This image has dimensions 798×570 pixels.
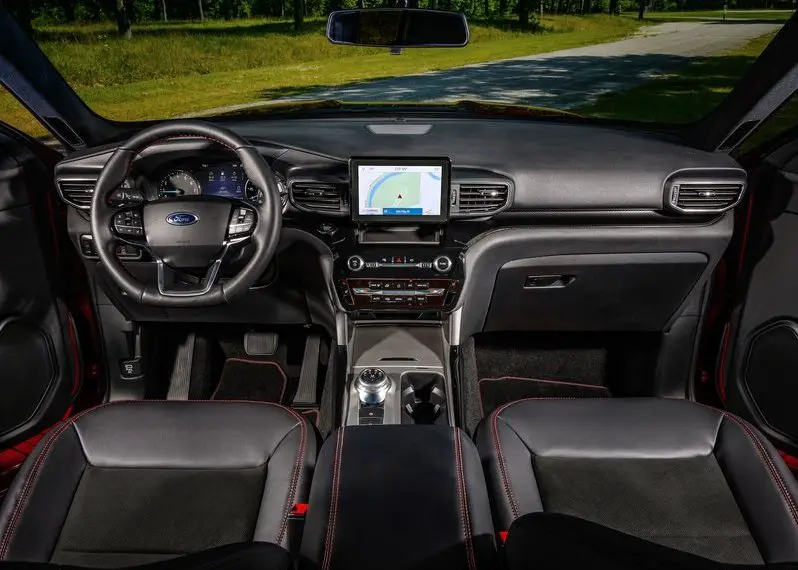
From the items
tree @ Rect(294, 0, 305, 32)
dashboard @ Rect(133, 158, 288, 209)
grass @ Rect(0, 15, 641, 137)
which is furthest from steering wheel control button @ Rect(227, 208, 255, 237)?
tree @ Rect(294, 0, 305, 32)

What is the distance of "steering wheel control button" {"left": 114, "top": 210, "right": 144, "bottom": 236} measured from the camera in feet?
7.41

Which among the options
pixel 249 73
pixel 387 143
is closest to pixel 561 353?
pixel 387 143

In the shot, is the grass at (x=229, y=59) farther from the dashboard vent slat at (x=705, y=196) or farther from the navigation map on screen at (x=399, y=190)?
the dashboard vent slat at (x=705, y=196)

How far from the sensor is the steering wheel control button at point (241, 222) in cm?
225

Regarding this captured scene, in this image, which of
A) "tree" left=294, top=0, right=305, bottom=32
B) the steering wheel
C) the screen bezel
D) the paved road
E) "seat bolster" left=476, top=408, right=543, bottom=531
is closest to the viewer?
"seat bolster" left=476, top=408, right=543, bottom=531

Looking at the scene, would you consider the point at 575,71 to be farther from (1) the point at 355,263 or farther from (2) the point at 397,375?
(2) the point at 397,375

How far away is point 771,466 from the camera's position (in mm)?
1900

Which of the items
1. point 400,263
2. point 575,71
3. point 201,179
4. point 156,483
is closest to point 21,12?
point 201,179

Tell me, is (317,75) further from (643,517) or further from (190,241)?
(643,517)

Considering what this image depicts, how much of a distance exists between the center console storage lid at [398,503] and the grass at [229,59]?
200 cm

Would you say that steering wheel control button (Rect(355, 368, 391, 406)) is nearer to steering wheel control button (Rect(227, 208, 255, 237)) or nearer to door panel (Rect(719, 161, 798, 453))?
steering wheel control button (Rect(227, 208, 255, 237))

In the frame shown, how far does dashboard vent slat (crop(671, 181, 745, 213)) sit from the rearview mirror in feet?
3.23

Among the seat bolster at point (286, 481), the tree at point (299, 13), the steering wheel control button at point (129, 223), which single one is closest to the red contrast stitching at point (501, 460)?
the seat bolster at point (286, 481)

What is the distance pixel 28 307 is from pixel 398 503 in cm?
183
